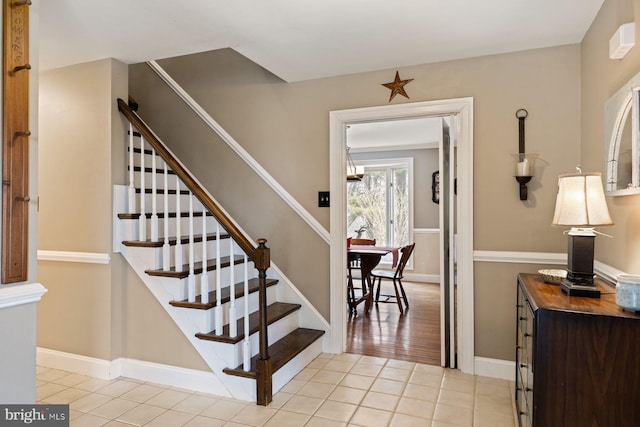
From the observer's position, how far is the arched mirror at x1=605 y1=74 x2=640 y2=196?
61.6 inches

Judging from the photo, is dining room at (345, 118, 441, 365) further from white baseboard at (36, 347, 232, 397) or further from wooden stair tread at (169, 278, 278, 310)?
white baseboard at (36, 347, 232, 397)

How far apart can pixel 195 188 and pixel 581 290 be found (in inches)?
86.2

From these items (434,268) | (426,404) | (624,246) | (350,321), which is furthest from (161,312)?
(434,268)

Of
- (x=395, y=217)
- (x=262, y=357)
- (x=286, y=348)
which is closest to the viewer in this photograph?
(x=262, y=357)

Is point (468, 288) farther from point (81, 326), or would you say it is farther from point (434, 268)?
point (434, 268)

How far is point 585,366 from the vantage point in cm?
135

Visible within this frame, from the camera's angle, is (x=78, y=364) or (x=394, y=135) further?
(x=394, y=135)

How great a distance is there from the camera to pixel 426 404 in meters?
2.32

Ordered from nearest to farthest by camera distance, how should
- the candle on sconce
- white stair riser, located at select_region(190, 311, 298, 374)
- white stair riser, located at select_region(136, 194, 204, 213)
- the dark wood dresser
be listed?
the dark wood dresser → white stair riser, located at select_region(190, 311, 298, 374) → the candle on sconce → white stair riser, located at select_region(136, 194, 204, 213)

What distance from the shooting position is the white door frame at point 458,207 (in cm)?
273

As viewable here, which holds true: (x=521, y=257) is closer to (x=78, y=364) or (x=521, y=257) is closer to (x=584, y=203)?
(x=584, y=203)

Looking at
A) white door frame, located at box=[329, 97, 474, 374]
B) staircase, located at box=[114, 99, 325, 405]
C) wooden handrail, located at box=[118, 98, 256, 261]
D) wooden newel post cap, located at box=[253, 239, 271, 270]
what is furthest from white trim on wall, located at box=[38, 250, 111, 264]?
white door frame, located at box=[329, 97, 474, 374]

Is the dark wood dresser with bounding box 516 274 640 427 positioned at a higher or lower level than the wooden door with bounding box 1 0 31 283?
lower

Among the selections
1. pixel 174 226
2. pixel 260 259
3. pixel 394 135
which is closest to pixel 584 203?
pixel 260 259
